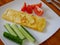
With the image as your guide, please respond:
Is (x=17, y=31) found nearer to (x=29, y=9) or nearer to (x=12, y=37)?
(x=12, y=37)

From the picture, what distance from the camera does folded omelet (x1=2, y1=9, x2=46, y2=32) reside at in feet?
3.25

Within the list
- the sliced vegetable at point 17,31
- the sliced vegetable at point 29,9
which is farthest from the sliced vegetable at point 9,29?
the sliced vegetable at point 29,9

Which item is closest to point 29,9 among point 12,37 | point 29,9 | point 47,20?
point 29,9

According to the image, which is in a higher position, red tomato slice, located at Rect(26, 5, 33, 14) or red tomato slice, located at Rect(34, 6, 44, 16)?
red tomato slice, located at Rect(26, 5, 33, 14)

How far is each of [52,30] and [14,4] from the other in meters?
0.31

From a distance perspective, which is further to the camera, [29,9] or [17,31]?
[29,9]

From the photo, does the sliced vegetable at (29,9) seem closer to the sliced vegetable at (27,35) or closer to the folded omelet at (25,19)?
the folded omelet at (25,19)

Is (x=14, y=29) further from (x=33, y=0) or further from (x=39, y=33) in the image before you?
(x=33, y=0)

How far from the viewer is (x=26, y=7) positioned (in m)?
1.08

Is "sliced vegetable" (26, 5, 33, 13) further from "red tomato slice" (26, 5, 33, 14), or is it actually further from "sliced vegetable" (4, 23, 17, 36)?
"sliced vegetable" (4, 23, 17, 36)

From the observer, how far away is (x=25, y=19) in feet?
3.33

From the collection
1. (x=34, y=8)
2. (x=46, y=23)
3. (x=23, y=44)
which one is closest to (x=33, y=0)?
(x=34, y=8)

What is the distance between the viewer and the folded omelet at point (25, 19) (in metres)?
0.99

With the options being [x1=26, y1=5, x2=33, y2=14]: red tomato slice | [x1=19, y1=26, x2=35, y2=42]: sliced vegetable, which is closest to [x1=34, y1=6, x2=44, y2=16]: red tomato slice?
[x1=26, y1=5, x2=33, y2=14]: red tomato slice
